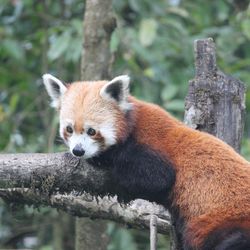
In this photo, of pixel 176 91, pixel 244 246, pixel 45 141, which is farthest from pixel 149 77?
pixel 244 246

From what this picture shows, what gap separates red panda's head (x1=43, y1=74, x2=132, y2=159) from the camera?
418 cm

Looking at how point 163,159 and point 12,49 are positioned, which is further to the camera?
point 12,49

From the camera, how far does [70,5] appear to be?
23.3 feet

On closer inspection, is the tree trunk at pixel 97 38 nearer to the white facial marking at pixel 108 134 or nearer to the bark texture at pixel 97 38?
the bark texture at pixel 97 38

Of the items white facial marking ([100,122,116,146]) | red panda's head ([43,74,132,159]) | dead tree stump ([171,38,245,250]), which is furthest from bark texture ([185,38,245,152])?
white facial marking ([100,122,116,146])

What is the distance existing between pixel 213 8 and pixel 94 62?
2.03m

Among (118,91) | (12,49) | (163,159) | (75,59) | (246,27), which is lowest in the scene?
(163,159)

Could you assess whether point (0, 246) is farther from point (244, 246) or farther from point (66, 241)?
point (244, 246)

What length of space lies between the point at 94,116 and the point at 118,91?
0.18m

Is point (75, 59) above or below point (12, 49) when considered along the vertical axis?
below

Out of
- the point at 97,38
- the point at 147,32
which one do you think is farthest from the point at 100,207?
the point at 147,32

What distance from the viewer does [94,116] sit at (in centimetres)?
421

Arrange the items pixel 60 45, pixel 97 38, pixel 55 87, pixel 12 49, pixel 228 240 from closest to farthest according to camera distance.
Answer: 1. pixel 228 240
2. pixel 55 87
3. pixel 97 38
4. pixel 60 45
5. pixel 12 49

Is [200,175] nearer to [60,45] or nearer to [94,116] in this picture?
[94,116]
